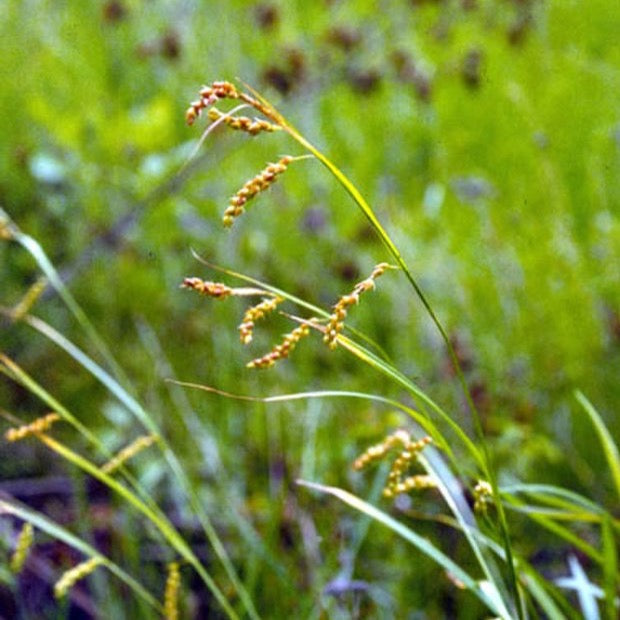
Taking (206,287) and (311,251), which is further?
(311,251)

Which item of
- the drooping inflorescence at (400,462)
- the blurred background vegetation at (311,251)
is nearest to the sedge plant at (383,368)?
the drooping inflorescence at (400,462)

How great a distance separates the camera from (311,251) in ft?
9.80

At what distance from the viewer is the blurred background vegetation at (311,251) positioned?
1.84 m

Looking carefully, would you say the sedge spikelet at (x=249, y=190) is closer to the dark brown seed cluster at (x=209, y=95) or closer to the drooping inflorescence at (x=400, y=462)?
the dark brown seed cluster at (x=209, y=95)

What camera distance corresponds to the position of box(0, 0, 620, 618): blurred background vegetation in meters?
1.84

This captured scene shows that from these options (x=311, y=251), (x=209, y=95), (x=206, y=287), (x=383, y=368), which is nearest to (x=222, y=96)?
(x=209, y=95)

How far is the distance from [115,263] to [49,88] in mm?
967

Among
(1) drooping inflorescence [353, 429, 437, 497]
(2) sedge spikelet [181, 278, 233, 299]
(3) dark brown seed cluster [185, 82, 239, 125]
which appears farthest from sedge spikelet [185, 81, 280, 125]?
(1) drooping inflorescence [353, 429, 437, 497]

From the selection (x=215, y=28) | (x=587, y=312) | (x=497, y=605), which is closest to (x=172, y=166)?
(x=587, y=312)

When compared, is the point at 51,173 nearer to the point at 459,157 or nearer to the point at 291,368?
the point at 291,368

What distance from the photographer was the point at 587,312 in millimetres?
2266

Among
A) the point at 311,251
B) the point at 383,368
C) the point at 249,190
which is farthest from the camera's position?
the point at 311,251

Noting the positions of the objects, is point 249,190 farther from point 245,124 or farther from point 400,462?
point 400,462

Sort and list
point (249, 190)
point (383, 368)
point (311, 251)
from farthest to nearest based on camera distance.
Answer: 1. point (311, 251)
2. point (383, 368)
3. point (249, 190)
